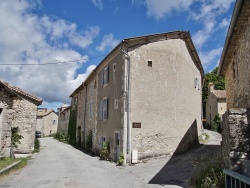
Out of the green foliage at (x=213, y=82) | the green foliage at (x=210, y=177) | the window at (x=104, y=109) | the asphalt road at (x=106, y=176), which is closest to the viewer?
the green foliage at (x=210, y=177)

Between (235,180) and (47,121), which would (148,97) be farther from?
(47,121)

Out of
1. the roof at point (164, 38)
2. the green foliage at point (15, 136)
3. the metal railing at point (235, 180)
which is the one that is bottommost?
the metal railing at point (235, 180)

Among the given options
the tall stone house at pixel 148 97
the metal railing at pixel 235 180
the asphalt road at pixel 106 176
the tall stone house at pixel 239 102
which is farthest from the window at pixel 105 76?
the metal railing at pixel 235 180

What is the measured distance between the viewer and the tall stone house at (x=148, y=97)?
15523 millimetres

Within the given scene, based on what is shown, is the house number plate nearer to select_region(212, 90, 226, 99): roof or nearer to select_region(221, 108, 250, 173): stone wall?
select_region(221, 108, 250, 173): stone wall

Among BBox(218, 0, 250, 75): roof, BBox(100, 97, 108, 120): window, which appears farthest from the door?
BBox(218, 0, 250, 75): roof

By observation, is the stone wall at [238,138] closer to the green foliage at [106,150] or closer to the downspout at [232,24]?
the downspout at [232,24]

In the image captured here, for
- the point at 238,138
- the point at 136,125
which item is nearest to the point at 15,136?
the point at 136,125

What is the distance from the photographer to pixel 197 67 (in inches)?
872

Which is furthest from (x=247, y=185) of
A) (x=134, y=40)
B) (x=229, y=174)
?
(x=134, y=40)

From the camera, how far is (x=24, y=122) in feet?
62.1

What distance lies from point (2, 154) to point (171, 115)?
1000 cm

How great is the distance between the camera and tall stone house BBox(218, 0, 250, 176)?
23.0 feet

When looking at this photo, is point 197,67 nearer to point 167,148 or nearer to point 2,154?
point 167,148
